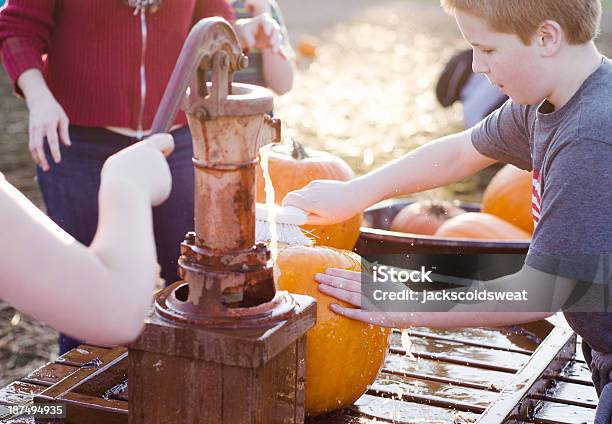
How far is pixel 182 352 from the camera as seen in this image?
1.50 meters

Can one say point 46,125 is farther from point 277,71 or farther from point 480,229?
point 480,229

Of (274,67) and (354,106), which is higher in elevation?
(274,67)

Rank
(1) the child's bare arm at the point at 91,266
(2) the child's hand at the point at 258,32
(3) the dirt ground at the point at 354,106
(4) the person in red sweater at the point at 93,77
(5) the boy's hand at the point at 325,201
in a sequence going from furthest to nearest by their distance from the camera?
(3) the dirt ground at the point at 354,106 < (2) the child's hand at the point at 258,32 < (4) the person in red sweater at the point at 93,77 < (5) the boy's hand at the point at 325,201 < (1) the child's bare arm at the point at 91,266

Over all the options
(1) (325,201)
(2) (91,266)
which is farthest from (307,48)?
(2) (91,266)

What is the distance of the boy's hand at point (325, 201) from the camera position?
2.11 metres

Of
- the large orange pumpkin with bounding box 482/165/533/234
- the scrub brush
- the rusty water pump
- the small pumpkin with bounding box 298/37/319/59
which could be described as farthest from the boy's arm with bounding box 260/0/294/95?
the small pumpkin with bounding box 298/37/319/59

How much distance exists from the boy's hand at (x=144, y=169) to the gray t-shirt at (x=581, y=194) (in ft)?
2.60

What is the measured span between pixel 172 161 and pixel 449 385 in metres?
1.02

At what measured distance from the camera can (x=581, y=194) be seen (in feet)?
5.71

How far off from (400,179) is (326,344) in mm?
481

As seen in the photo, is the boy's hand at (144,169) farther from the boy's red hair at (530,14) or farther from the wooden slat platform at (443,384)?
the boy's red hair at (530,14)

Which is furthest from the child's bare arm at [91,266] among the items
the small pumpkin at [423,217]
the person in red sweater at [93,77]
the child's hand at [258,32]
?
the small pumpkin at [423,217]

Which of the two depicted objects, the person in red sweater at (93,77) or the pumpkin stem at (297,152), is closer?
the person in red sweater at (93,77)

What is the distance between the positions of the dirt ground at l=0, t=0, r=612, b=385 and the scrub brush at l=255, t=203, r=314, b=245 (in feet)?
3.60
